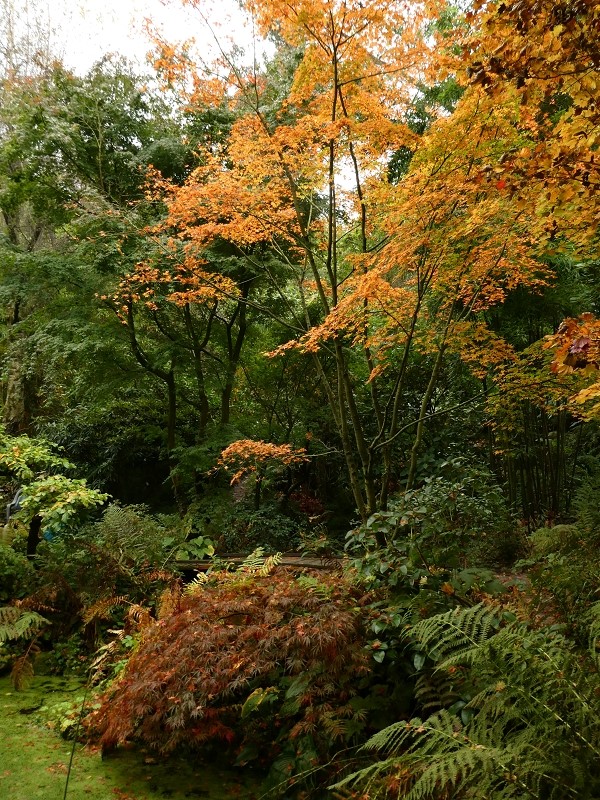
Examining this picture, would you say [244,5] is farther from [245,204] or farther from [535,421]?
[535,421]

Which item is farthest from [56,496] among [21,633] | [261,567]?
[261,567]

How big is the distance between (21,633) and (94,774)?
1662 mm

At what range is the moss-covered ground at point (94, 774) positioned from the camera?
9.33 ft

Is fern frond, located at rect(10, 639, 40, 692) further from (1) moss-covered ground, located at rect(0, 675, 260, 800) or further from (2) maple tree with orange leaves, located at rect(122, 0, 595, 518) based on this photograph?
(2) maple tree with orange leaves, located at rect(122, 0, 595, 518)

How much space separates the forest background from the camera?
3020mm

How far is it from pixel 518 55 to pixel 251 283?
6.24 m

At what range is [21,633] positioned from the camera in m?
4.27

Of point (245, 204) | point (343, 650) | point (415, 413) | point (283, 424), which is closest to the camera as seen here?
point (343, 650)

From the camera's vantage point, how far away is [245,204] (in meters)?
5.25

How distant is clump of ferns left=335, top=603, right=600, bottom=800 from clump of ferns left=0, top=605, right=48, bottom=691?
117 inches

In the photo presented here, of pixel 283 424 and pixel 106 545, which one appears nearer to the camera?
pixel 106 545

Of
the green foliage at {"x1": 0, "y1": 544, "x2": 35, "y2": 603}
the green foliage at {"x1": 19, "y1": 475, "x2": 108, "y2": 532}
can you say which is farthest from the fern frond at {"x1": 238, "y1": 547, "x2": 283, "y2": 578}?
the green foliage at {"x1": 0, "y1": 544, "x2": 35, "y2": 603}

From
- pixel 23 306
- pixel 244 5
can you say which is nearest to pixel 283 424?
pixel 23 306

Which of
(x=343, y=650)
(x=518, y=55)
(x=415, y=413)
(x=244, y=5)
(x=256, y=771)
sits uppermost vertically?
(x=244, y=5)
